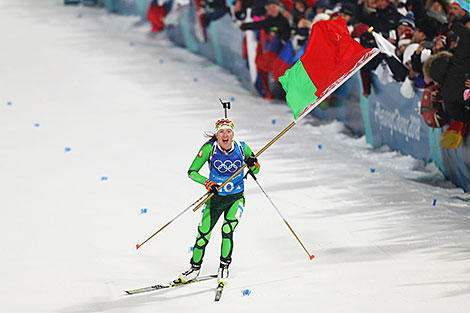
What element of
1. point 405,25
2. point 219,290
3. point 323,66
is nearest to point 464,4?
point 405,25

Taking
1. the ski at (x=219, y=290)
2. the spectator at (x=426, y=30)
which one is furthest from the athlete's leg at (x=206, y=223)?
the spectator at (x=426, y=30)

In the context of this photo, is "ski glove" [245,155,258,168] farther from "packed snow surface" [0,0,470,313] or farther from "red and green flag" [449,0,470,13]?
"red and green flag" [449,0,470,13]

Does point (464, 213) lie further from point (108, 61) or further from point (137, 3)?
point (137, 3)

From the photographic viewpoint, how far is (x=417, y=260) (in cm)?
809

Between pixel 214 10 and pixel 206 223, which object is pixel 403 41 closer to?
pixel 206 223

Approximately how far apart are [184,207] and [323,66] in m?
2.88

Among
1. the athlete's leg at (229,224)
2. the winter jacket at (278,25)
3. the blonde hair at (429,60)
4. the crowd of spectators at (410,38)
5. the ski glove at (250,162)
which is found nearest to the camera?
the ski glove at (250,162)

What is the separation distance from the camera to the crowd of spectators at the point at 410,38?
972 centimetres

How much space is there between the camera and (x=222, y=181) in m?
7.43

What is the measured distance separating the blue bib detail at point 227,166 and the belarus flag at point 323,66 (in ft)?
2.28

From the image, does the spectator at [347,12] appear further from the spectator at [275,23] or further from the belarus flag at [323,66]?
the belarus flag at [323,66]

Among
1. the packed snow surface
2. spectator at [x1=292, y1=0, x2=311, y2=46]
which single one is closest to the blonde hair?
the packed snow surface

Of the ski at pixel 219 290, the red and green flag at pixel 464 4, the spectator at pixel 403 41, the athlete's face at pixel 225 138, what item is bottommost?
the ski at pixel 219 290

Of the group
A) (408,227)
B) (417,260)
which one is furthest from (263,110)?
(417,260)
